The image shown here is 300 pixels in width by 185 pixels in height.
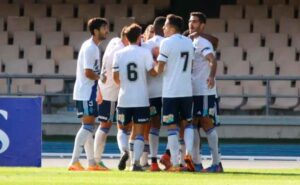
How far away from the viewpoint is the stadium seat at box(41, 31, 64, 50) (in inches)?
1015

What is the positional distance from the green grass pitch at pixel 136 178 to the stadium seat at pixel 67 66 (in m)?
9.12

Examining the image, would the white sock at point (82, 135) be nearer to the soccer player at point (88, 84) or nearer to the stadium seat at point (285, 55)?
the soccer player at point (88, 84)

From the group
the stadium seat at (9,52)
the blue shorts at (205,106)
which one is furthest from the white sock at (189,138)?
the stadium seat at (9,52)

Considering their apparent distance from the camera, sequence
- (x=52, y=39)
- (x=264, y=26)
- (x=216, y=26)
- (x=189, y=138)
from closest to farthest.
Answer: (x=189, y=138) < (x=264, y=26) < (x=216, y=26) < (x=52, y=39)

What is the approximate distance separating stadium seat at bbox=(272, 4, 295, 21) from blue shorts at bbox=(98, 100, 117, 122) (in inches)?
391

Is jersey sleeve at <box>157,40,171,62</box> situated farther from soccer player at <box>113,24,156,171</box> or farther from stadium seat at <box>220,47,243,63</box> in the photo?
stadium seat at <box>220,47,243,63</box>

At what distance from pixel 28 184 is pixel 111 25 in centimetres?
1313

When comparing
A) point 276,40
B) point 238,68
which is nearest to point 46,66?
point 238,68

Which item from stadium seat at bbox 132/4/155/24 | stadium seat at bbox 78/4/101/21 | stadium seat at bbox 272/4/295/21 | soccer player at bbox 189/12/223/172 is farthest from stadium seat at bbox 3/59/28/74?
soccer player at bbox 189/12/223/172

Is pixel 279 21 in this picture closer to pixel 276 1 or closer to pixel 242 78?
pixel 276 1

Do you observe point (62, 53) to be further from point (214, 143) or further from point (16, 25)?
point (214, 143)

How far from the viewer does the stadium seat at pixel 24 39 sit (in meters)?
25.8

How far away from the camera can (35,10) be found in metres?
26.6

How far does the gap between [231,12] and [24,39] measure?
4317 millimetres
